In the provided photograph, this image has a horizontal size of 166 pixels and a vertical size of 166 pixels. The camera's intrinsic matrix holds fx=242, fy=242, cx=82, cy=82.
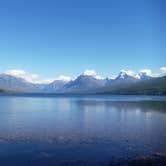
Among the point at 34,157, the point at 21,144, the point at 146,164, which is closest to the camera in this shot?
the point at 146,164

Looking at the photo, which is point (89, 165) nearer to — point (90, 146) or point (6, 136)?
point (90, 146)

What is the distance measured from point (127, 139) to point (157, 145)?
16.9 feet

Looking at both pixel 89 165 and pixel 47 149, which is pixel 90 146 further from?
pixel 89 165

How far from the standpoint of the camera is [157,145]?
31.5 meters

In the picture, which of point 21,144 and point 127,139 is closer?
point 21,144

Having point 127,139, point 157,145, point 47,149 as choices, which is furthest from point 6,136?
point 157,145

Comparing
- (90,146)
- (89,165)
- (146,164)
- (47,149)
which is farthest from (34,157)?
(146,164)

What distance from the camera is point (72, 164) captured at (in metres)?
23.1

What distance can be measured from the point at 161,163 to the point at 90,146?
418 inches

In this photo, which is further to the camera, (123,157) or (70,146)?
(70,146)

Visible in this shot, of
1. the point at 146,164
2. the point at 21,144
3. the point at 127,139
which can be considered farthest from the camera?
the point at 127,139

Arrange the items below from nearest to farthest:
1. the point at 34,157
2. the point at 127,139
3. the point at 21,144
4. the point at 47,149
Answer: the point at 34,157, the point at 47,149, the point at 21,144, the point at 127,139

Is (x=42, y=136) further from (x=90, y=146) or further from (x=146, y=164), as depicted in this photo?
(x=146, y=164)

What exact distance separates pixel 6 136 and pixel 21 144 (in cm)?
621
